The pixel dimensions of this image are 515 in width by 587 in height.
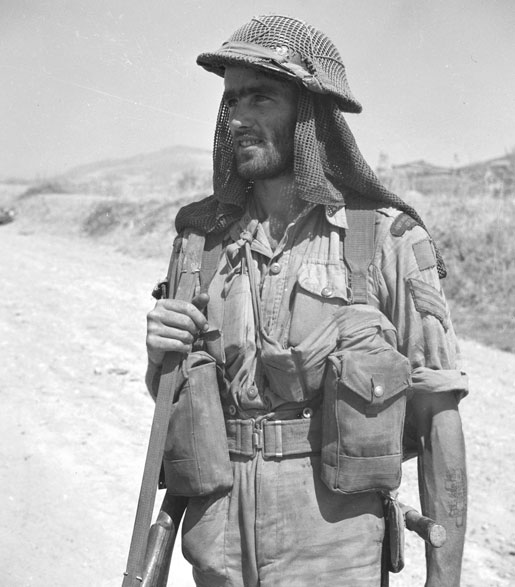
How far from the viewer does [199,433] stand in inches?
90.9

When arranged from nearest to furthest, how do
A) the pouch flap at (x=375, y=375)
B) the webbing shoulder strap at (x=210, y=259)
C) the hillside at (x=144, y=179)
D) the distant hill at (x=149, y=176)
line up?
the pouch flap at (x=375, y=375), the webbing shoulder strap at (x=210, y=259), the distant hill at (x=149, y=176), the hillside at (x=144, y=179)

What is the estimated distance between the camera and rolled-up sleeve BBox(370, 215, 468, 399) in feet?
7.44

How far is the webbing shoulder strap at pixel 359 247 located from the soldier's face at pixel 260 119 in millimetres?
298

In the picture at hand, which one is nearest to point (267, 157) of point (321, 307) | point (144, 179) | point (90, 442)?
point (321, 307)

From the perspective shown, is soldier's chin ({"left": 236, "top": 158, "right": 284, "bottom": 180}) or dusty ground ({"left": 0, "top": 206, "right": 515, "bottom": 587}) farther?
dusty ground ({"left": 0, "top": 206, "right": 515, "bottom": 587})

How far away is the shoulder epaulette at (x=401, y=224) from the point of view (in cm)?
232

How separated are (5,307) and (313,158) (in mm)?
8385

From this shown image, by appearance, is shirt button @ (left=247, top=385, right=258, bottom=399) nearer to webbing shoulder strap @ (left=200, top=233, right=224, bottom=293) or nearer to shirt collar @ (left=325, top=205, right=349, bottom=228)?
webbing shoulder strap @ (left=200, top=233, right=224, bottom=293)

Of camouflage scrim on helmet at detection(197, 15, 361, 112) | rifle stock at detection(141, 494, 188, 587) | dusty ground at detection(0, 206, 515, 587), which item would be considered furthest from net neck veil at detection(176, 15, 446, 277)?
dusty ground at detection(0, 206, 515, 587)

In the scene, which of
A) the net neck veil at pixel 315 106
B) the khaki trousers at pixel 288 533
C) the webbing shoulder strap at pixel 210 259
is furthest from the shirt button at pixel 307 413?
the net neck veil at pixel 315 106

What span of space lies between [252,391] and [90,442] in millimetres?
4339

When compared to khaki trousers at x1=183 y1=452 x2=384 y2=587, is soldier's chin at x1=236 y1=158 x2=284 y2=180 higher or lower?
higher

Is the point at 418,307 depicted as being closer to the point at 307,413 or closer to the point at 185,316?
the point at 307,413

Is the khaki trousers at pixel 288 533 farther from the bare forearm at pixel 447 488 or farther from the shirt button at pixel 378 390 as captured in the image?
the shirt button at pixel 378 390
